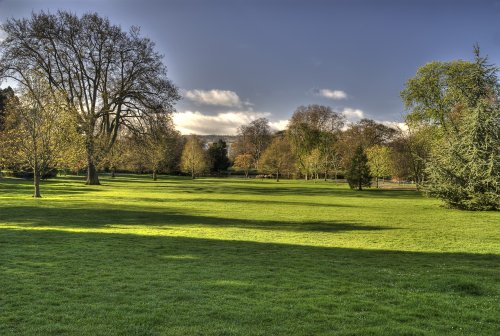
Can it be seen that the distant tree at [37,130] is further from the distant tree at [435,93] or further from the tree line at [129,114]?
the distant tree at [435,93]

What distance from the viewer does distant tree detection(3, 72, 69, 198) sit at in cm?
3247

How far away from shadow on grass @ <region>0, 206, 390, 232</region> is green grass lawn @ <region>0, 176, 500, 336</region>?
0.40m

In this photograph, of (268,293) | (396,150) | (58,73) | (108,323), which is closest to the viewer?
(108,323)

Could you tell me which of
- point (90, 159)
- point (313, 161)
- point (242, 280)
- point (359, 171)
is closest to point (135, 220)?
point (242, 280)

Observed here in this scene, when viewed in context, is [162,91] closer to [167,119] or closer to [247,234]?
[167,119]

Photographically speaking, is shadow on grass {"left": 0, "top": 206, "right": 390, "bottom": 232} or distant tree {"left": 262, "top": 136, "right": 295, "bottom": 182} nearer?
shadow on grass {"left": 0, "top": 206, "right": 390, "bottom": 232}

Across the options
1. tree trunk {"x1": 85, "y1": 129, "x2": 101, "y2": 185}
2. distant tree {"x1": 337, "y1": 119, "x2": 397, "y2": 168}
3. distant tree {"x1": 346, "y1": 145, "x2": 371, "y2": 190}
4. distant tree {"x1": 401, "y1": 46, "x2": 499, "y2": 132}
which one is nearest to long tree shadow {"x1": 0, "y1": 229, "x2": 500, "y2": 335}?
tree trunk {"x1": 85, "y1": 129, "x2": 101, "y2": 185}

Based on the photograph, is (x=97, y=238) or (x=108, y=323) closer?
(x=108, y=323)

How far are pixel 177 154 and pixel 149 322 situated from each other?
111318mm

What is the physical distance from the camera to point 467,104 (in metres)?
32.7

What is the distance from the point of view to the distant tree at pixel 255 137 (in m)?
125

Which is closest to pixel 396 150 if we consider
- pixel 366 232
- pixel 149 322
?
pixel 366 232

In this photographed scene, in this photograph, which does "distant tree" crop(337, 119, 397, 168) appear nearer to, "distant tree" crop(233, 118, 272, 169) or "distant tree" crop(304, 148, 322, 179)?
"distant tree" crop(304, 148, 322, 179)

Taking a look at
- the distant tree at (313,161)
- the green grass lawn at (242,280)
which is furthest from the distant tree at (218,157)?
the green grass lawn at (242,280)
